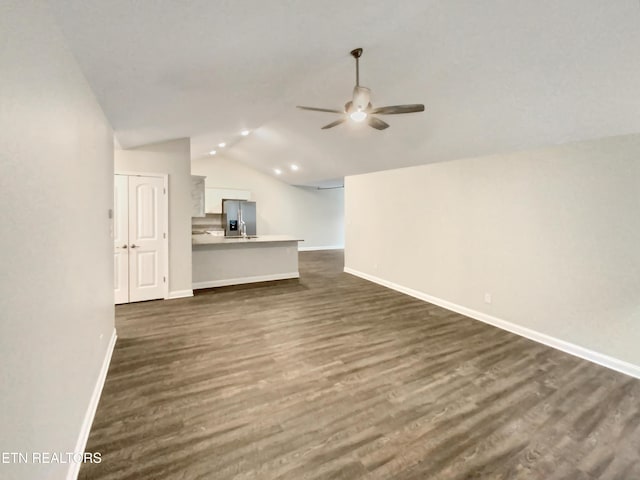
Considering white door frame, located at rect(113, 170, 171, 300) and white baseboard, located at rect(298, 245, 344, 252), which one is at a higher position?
white door frame, located at rect(113, 170, 171, 300)

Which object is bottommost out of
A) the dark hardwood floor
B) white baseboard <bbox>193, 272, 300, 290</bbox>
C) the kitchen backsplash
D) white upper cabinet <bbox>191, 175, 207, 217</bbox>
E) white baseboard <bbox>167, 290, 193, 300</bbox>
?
the dark hardwood floor

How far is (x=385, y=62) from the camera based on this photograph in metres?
2.78

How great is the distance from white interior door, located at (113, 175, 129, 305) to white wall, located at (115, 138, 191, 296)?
279mm

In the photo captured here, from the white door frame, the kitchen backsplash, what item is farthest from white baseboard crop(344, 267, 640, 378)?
the kitchen backsplash

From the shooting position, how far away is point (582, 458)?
1.85 m

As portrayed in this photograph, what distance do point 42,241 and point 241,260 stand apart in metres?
4.87

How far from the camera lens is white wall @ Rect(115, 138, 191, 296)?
4531 mm

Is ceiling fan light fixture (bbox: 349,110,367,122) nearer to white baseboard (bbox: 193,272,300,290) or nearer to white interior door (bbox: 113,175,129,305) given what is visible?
white interior door (bbox: 113,175,129,305)

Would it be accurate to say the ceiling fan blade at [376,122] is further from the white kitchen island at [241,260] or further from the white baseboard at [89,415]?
the white kitchen island at [241,260]

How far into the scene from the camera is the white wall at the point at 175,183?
453cm

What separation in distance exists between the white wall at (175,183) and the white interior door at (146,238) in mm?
136

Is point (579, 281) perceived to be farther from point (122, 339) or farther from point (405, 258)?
point (122, 339)

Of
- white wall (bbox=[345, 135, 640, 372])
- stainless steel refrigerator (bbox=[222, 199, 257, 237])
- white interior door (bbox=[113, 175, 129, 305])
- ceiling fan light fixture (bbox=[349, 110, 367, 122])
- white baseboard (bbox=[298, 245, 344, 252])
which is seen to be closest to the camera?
ceiling fan light fixture (bbox=[349, 110, 367, 122])

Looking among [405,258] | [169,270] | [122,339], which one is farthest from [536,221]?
[169,270]
